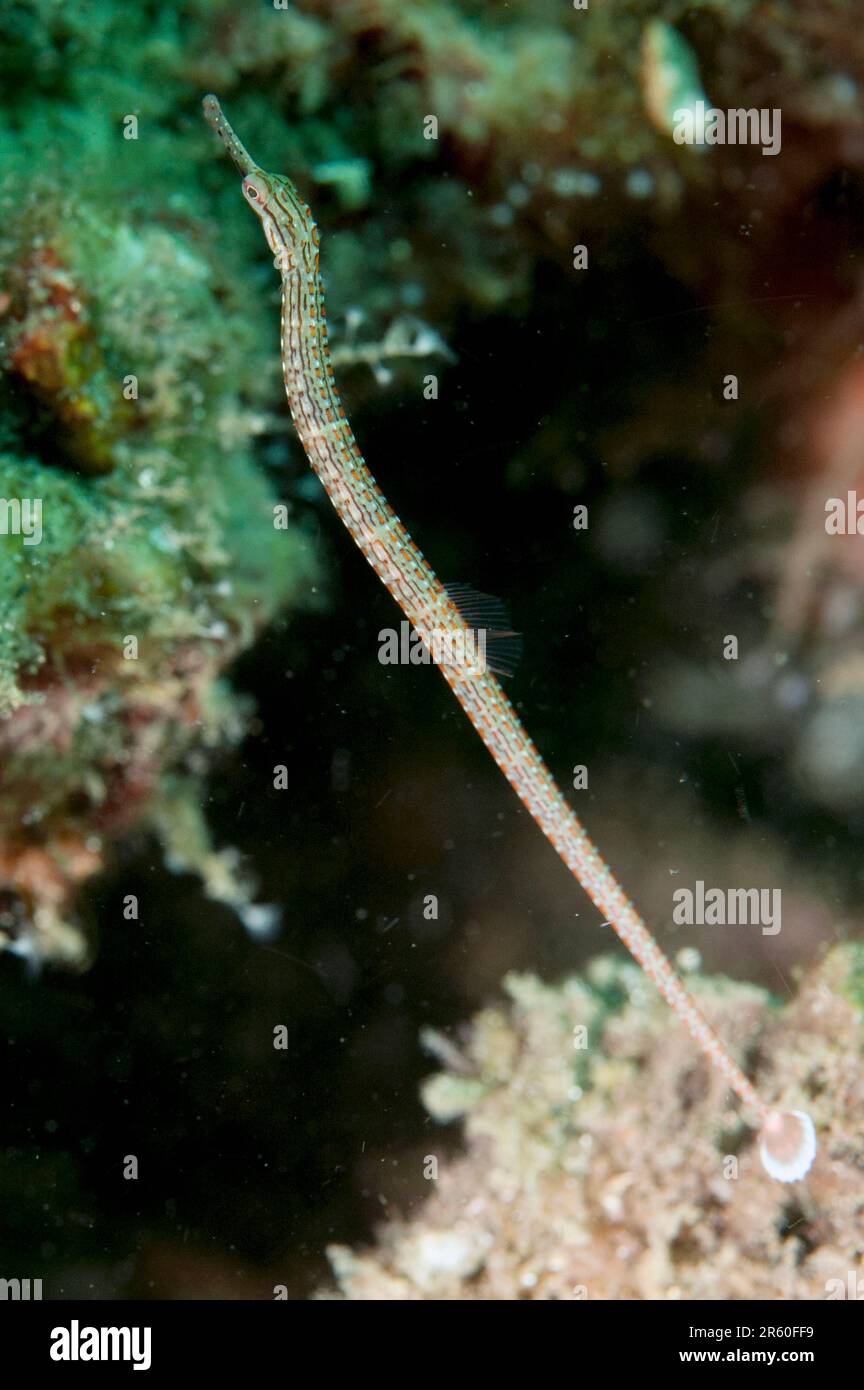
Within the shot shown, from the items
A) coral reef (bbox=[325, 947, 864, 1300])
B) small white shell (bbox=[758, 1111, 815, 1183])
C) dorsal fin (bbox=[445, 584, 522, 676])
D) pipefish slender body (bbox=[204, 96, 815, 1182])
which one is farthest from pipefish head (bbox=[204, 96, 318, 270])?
small white shell (bbox=[758, 1111, 815, 1183])

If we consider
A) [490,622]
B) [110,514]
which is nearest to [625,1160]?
[490,622]

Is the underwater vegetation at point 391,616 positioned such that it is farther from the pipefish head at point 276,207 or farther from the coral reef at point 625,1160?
the pipefish head at point 276,207

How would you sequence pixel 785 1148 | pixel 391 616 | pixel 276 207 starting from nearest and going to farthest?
pixel 276 207
pixel 785 1148
pixel 391 616

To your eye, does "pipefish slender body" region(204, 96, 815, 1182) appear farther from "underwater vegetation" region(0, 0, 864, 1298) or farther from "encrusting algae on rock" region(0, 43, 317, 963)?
"encrusting algae on rock" region(0, 43, 317, 963)

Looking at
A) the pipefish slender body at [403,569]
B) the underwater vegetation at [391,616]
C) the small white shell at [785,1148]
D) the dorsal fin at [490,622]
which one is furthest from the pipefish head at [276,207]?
the small white shell at [785,1148]

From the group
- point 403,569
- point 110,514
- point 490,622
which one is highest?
point 110,514

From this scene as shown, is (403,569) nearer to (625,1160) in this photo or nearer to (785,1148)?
(625,1160)
